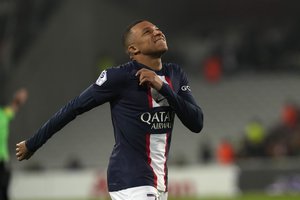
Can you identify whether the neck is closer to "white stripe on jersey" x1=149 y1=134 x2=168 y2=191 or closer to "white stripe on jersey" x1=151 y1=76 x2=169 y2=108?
"white stripe on jersey" x1=151 y1=76 x2=169 y2=108

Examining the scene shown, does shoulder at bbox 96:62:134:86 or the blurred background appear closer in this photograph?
shoulder at bbox 96:62:134:86

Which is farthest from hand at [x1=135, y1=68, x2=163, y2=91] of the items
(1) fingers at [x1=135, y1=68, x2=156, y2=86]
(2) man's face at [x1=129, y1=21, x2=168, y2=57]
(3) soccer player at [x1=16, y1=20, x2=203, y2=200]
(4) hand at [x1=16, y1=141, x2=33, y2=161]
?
(4) hand at [x1=16, y1=141, x2=33, y2=161]

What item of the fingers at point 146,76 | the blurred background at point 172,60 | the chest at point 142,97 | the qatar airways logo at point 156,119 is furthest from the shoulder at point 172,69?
the blurred background at point 172,60

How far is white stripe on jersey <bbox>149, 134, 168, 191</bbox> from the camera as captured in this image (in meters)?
6.07

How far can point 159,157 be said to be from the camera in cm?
609

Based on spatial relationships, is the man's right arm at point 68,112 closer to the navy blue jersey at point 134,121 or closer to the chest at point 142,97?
the navy blue jersey at point 134,121

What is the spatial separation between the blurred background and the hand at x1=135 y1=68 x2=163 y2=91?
690 inches

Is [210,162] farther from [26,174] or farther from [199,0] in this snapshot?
[199,0]

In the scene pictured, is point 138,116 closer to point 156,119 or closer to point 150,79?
point 156,119

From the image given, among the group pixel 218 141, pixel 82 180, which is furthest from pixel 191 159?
pixel 82 180

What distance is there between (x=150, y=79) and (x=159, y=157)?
0.63m

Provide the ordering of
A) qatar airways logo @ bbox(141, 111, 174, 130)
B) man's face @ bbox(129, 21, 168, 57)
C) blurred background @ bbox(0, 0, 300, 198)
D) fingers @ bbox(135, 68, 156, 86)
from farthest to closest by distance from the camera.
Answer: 1. blurred background @ bbox(0, 0, 300, 198)
2. qatar airways logo @ bbox(141, 111, 174, 130)
3. man's face @ bbox(129, 21, 168, 57)
4. fingers @ bbox(135, 68, 156, 86)

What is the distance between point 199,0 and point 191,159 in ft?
30.8

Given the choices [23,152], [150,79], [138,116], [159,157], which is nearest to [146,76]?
[150,79]
